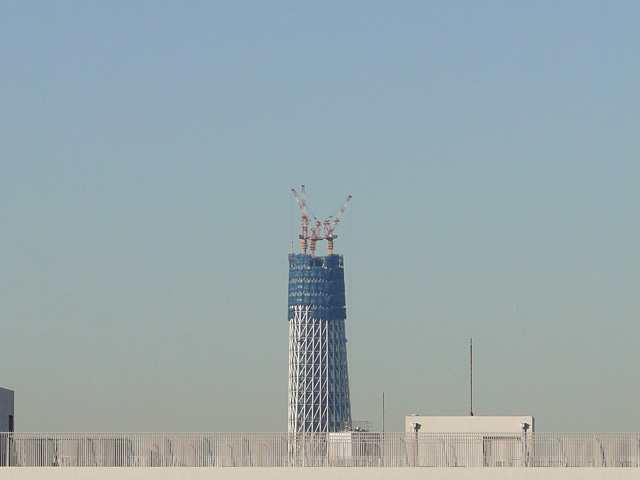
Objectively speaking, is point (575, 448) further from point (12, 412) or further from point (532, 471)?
point (12, 412)

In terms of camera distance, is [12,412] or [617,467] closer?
[617,467]

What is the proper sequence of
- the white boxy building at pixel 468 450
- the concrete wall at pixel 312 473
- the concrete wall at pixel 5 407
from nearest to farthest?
the concrete wall at pixel 312 473 < the white boxy building at pixel 468 450 < the concrete wall at pixel 5 407

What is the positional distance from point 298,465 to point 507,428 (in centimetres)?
2580

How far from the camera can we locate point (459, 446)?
9281 cm

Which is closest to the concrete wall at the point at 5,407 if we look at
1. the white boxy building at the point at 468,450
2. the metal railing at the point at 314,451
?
the metal railing at the point at 314,451

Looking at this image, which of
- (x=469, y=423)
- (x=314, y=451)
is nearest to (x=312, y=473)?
(x=314, y=451)

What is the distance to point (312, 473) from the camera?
89.8 m

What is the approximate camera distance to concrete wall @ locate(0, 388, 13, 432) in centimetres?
10162

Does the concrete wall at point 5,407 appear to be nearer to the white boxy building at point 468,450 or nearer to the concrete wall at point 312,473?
the concrete wall at point 312,473

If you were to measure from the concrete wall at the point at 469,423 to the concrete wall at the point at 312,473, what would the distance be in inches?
846

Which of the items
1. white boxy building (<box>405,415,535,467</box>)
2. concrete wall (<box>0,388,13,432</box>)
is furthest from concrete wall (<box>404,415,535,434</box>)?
concrete wall (<box>0,388,13,432</box>)

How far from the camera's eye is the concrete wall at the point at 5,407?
10162 cm

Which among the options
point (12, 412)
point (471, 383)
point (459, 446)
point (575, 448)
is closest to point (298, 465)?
point (459, 446)

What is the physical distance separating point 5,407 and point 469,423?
34.5m
